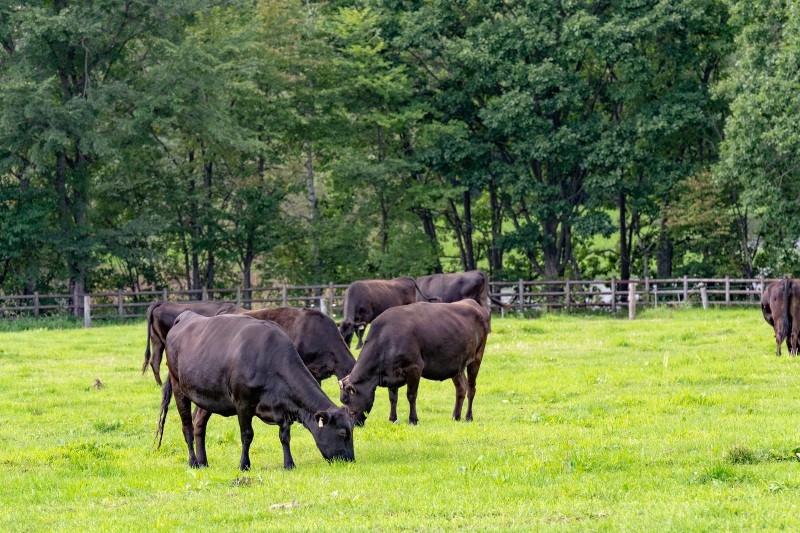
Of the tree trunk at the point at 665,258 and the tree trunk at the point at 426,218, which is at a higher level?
the tree trunk at the point at 426,218

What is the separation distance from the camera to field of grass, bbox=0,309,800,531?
9.25 meters

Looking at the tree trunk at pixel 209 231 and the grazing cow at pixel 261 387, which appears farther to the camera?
the tree trunk at pixel 209 231

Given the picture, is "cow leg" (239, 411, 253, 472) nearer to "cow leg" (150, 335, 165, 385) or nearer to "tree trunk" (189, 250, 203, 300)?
"cow leg" (150, 335, 165, 385)

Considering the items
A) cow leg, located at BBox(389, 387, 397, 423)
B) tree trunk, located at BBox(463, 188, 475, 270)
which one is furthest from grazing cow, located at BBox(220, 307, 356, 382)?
tree trunk, located at BBox(463, 188, 475, 270)

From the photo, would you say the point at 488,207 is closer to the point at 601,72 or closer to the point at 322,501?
the point at 601,72

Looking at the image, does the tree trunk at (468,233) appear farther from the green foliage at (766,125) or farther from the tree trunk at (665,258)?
the green foliage at (766,125)

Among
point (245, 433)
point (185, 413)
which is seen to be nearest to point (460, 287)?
point (185, 413)

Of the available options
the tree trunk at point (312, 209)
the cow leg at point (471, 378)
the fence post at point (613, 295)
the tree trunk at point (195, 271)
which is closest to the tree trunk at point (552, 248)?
the fence post at point (613, 295)

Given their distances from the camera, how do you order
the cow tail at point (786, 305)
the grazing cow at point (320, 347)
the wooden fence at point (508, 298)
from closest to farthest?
the grazing cow at point (320, 347), the cow tail at point (786, 305), the wooden fence at point (508, 298)

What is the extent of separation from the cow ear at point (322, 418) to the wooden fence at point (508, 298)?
81.4 feet

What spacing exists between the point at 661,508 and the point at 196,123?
31.7 meters

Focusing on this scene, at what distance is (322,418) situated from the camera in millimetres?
11641

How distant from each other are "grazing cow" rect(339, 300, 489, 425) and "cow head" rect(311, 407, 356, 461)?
201 centimetres

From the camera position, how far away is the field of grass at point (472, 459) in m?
9.25
